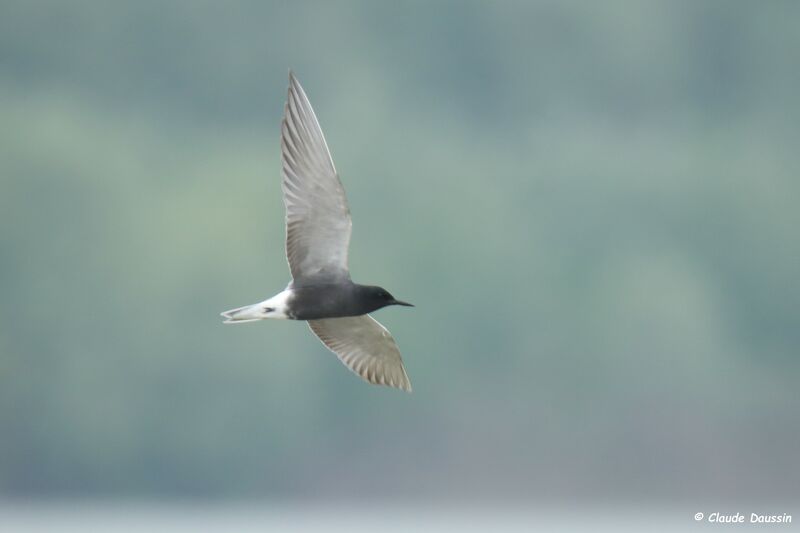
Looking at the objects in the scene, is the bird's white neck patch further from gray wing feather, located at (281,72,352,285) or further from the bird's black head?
the bird's black head

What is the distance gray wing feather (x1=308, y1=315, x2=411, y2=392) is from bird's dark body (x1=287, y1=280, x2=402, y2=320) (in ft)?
1.80

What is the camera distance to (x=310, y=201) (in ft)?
25.8

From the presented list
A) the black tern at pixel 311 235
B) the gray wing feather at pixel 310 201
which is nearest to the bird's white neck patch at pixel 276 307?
the black tern at pixel 311 235

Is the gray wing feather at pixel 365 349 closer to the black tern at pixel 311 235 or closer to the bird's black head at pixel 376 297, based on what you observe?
the black tern at pixel 311 235

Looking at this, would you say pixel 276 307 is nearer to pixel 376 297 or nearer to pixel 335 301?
pixel 335 301

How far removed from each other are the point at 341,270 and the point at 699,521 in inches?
453

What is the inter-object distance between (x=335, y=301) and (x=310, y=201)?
555 mm

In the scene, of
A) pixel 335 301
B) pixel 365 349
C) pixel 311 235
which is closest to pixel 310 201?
pixel 311 235

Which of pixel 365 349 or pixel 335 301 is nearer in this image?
pixel 335 301

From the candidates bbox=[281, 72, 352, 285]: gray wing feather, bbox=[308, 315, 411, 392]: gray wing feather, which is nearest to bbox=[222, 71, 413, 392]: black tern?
bbox=[281, 72, 352, 285]: gray wing feather

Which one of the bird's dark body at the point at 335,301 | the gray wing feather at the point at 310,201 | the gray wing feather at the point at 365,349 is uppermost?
the gray wing feather at the point at 310,201

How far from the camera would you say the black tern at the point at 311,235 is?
25.5 ft

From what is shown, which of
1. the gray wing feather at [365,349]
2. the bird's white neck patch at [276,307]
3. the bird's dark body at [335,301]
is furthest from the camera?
the gray wing feather at [365,349]

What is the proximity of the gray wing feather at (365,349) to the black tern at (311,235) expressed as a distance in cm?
43
